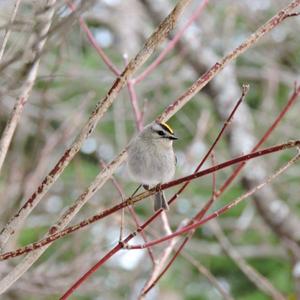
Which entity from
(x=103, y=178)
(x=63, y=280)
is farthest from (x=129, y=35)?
(x=103, y=178)

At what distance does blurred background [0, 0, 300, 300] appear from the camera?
508 centimetres

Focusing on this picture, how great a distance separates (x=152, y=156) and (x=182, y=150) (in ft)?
16.0

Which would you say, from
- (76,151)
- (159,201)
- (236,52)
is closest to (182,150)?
(159,201)

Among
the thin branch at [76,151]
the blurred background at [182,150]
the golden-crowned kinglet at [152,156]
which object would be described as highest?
the blurred background at [182,150]

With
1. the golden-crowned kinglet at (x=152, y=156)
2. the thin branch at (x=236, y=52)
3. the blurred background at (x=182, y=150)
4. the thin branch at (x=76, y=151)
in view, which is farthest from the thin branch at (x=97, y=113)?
the blurred background at (x=182, y=150)

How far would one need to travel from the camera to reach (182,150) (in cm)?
764

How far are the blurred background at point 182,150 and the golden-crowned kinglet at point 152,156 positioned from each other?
1.27 m

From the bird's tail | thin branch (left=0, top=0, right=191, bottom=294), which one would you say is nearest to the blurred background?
the bird's tail

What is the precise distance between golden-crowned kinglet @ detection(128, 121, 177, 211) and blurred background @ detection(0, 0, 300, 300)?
1.27 metres

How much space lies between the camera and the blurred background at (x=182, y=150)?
5082 millimetres

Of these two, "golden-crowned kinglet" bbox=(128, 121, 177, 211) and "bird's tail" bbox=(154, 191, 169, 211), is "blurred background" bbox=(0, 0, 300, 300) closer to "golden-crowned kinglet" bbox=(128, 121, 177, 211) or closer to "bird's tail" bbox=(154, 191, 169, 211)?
"golden-crowned kinglet" bbox=(128, 121, 177, 211)

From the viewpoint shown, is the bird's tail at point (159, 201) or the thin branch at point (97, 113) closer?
the thin branch at point (97, 113)

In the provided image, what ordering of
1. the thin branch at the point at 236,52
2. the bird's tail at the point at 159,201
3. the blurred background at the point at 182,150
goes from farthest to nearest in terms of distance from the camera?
the blurred background at the point at 182,150 < the bird's tail at the point at 159,201 < the thin branch at the point at 236,52

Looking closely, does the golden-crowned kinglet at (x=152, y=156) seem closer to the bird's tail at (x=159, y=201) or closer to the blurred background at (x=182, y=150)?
the bird's tail at (x=159, y=201)
